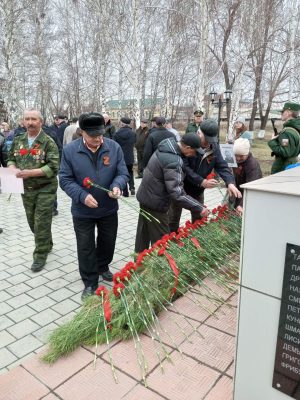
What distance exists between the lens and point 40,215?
402 cm

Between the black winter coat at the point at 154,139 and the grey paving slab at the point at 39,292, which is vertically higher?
the black winter coat at the point at 154,139

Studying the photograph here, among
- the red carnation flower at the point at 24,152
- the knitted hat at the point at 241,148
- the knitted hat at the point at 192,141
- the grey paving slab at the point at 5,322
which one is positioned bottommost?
the grey paving slab at the point at 5,322

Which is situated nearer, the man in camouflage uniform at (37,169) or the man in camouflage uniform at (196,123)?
the man in camouflage uniform at (37,169)

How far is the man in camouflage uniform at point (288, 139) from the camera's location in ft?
15.0

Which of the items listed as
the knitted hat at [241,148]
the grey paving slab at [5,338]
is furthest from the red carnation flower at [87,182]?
the knitted hat at [241,148]

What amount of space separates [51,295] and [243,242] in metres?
2.61

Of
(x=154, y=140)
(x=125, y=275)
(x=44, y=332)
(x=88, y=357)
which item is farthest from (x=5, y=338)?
(x=154, y=140)

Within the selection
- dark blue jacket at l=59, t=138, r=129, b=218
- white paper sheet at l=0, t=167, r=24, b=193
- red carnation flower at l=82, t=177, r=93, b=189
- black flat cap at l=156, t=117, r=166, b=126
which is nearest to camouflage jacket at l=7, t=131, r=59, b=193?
white paper sheet at l=0, t=167, r=24, b=193

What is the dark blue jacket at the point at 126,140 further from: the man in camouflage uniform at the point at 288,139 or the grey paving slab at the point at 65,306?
the grey paving slab at the point at 65,306

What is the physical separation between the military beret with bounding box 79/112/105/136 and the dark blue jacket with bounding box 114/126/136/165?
4.94 metres

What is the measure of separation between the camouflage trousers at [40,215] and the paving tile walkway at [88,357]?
44cm

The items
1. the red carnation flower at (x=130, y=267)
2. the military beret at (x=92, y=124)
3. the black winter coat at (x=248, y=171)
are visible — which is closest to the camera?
the red carnation flower at (x=130, y=267)

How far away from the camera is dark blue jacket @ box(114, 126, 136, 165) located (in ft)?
26.5

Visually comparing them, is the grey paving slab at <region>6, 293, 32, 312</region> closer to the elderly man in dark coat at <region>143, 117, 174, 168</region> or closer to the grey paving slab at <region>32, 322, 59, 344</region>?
the grey paving slab at <region>32, 322, 59, 344</region>
